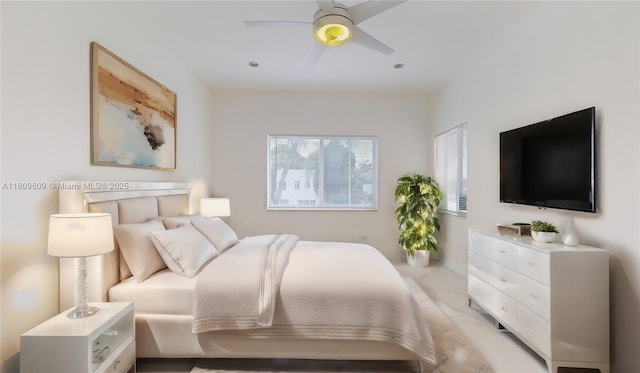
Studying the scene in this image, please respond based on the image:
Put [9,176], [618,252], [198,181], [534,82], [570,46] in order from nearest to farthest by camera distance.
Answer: [9,176] < [618,252] < [570,46] < [534,82] < [198,181]

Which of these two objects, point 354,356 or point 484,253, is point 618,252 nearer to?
point 484,253

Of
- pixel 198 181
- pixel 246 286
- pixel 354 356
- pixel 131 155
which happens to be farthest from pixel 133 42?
pixel 354 356

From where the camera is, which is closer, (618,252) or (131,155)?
(618,252)

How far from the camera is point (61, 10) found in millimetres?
1946

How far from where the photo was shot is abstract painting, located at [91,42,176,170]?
2.25 m

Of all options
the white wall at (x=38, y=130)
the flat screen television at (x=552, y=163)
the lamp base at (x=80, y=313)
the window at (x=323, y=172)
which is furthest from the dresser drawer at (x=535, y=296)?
the white wall at (x=38, y=130)

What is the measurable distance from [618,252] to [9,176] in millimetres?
3650

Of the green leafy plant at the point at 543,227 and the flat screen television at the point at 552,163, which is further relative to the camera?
the green leafy plant at the point at 543,227

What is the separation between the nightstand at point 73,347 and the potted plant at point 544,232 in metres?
2.81

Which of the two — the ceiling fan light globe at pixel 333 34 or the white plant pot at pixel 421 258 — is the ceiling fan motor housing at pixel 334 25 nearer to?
the ceiling fan light globe at pixel 333 34

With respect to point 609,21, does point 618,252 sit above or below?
below

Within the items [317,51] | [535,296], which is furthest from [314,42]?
[535,296]

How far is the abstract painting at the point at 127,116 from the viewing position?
2250 millimetres

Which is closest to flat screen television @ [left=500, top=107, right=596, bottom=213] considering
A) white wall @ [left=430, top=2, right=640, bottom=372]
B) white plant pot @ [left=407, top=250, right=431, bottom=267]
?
white wall @ [left=430, top=2, right=640, bottom=372]
